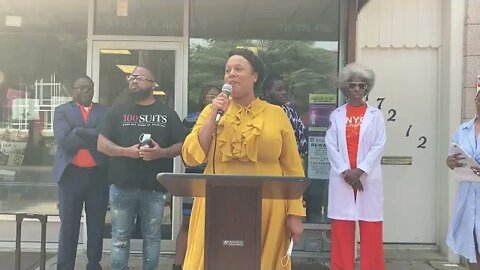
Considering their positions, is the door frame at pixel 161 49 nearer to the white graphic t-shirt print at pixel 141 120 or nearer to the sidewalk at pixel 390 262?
the sidewalk at pixel 390 262

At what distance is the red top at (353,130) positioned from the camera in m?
4.91

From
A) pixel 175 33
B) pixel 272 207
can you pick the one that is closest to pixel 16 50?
pixel 175 33

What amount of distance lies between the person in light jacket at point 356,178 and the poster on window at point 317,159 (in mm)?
1426

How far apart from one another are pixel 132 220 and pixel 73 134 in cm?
101

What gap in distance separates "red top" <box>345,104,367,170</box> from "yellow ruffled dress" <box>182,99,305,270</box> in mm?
1957

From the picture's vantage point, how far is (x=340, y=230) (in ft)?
16.3

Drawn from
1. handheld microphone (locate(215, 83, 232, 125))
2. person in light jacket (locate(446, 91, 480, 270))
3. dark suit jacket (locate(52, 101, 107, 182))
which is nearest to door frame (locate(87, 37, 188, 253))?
dark suit jacket (locate(52, 101, 107, 182))

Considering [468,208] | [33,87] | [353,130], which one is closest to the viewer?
[468,208]

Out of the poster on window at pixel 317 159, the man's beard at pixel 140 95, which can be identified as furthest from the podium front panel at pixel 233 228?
the poster on window at pixel 317 159

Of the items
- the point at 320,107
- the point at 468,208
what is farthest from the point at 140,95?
the point at 468,208

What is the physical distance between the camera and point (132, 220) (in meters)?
4.69

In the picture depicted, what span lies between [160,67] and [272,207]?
3.84m

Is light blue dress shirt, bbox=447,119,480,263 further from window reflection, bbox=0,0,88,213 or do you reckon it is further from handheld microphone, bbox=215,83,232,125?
window reflection, bbox=0,0,88,213

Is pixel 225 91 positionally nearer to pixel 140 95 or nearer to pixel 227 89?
pixel 227 89
